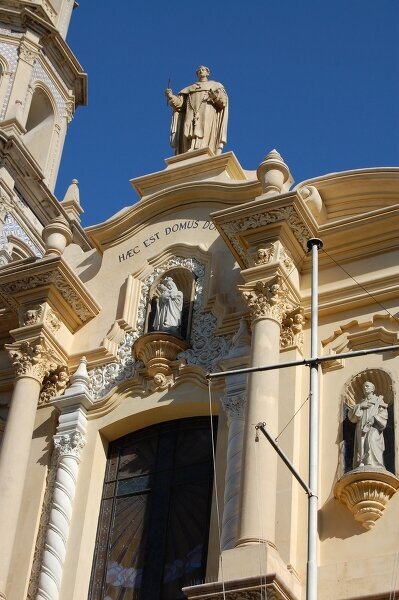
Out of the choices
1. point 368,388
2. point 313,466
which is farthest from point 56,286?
point 313,466

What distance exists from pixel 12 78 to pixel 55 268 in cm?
1308

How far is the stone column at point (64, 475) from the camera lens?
49.9 ft

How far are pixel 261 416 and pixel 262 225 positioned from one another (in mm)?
2791

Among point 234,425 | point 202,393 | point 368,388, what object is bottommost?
point 234,425

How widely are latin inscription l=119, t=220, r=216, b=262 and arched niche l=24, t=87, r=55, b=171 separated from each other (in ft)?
38.6

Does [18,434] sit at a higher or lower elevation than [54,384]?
lower

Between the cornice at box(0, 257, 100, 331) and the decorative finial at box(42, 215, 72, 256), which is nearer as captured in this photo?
the cornice at box(0, 257, 100, 331)

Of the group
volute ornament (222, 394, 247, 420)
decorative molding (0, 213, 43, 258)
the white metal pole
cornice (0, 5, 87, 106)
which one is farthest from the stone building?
cornice (0, 5, 87, 106)

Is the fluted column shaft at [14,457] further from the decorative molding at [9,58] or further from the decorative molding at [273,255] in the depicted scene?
the decorative molding at [9,58]

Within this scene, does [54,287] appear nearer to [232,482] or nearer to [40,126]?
[232,482]

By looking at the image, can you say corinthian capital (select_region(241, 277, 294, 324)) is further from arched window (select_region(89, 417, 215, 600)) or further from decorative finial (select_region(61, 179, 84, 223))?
decorative finial (select_region(61, 179, 84, 223))

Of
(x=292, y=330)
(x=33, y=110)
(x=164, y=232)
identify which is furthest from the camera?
(x=33, y=110)

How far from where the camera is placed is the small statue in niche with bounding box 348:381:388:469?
558 inches

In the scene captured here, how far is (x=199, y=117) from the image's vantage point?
19.4 metres
